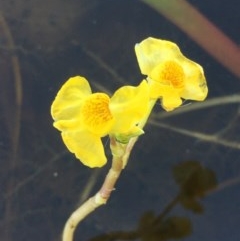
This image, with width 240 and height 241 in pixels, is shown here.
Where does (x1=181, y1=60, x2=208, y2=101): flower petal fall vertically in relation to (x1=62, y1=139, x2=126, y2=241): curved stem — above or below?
above

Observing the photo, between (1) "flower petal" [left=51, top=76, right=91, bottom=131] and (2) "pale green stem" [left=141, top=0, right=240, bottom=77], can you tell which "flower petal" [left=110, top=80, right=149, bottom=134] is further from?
(2) "pale green stem" [left=141, top=0, right=240, bottom=77]

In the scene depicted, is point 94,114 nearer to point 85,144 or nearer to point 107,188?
point 85,144

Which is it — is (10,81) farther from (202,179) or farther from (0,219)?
(202,179)

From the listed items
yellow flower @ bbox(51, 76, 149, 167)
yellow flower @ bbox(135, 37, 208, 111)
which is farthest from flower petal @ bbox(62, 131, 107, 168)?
yellow flower @ bbox(135, 37, 208, 111)

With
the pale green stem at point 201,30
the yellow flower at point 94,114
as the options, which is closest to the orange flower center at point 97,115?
the yellow flower at point 94,114

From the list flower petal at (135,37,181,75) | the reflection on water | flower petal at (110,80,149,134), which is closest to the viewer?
flower petal at (110,80,149,134)

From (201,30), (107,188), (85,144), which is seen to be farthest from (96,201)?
(201,30)

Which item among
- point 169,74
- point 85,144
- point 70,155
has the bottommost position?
point 70,155

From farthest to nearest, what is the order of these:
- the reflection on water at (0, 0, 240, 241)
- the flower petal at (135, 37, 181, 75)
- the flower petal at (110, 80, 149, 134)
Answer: the reflection on water at (0, 0, 240, 241) → the flower petal at (135, 37, 181, 75) → the flower petal at (110, 80, 149, 134)
